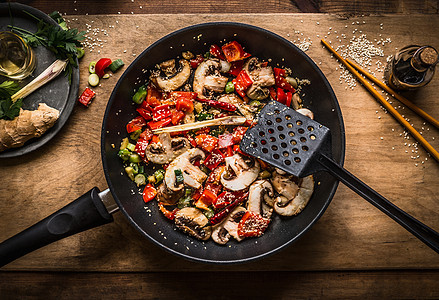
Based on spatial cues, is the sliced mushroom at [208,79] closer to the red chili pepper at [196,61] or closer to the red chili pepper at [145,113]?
the red chili pepper at [196,61]

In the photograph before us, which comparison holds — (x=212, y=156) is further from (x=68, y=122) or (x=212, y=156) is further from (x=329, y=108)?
(x=68, y=122)

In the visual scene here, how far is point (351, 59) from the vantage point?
3.15 m

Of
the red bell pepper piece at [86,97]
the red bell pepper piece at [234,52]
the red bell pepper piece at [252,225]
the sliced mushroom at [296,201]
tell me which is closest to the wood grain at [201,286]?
the red bell pepper piece at [252,225]

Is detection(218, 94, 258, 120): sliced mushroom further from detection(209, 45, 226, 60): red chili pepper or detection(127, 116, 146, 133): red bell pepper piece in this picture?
detection(127, 116, 146, 133): red bell pepper piece

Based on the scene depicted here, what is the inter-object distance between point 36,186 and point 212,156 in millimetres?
1538

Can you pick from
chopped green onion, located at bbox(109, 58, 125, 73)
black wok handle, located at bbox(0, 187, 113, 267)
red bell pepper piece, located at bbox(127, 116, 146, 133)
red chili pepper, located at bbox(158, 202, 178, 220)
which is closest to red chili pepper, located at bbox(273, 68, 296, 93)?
red bell pepper piece, located at bbox(127, 116, 146, 133)

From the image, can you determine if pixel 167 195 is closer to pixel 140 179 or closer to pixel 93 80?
pixel 140 179

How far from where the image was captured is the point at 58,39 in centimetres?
299

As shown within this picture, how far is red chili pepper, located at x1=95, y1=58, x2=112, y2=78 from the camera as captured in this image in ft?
10.0

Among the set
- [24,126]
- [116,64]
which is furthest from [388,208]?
[24,126]

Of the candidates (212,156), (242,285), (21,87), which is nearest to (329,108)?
(212,156)

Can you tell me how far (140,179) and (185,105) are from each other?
74 cm

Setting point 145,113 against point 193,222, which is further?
point 145,113

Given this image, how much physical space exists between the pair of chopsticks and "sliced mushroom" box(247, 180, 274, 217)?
1.21m
